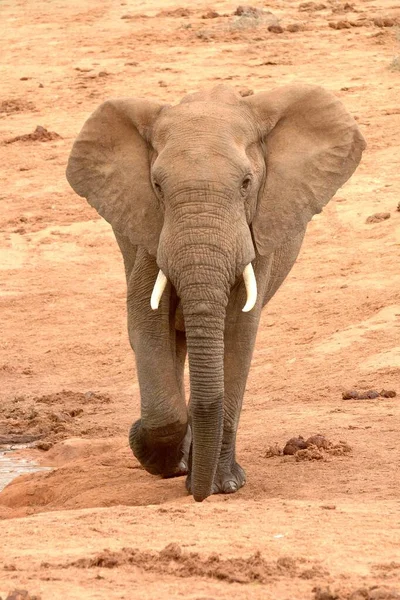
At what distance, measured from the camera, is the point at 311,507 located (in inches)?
236

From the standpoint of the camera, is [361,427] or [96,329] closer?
[361,427]

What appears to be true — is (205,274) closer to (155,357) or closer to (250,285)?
(250,285)

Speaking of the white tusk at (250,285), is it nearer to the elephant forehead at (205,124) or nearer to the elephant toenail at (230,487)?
the elephant forehead at (205,124)

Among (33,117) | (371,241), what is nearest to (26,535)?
(371,241)

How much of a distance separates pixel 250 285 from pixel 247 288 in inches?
0.8

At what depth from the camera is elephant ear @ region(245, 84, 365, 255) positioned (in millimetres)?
6617

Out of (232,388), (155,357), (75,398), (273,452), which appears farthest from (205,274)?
(75,398)

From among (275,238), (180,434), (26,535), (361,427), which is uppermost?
(275,238)

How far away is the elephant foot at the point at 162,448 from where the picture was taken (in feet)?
22.6

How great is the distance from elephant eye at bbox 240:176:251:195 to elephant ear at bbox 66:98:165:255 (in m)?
0.44

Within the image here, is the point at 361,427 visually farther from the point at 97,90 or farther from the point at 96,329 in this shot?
the point at 97,90

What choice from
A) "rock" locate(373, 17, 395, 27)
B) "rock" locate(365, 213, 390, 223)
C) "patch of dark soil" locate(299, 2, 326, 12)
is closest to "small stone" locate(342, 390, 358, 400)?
"rock" locate(365, 213, 390, 223)

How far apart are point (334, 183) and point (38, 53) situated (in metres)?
13.2

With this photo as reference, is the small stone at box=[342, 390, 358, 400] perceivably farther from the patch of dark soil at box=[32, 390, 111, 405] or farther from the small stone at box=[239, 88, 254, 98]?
the small stone at box=[239, 88, 254, 98]
